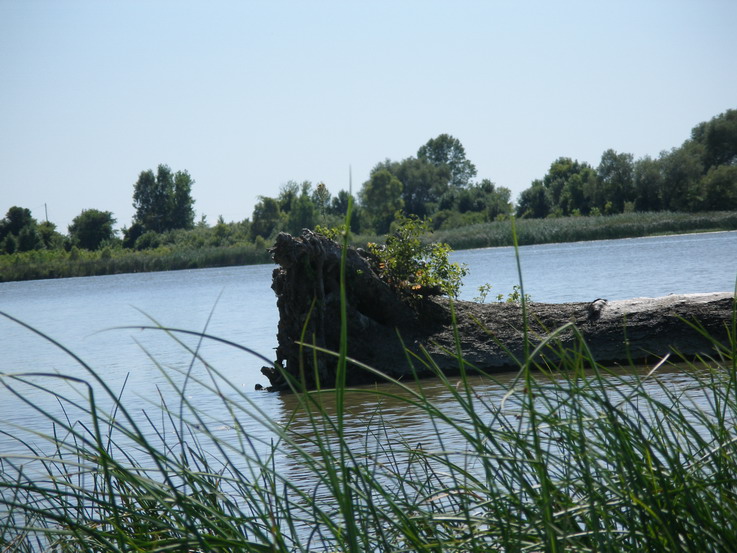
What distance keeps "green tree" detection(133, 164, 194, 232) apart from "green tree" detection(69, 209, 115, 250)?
20.5 ft

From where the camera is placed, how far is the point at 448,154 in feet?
341

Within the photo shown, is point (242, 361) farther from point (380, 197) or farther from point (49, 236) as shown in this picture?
point (49, 236)

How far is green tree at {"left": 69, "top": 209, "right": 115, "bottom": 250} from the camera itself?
80.4 metres

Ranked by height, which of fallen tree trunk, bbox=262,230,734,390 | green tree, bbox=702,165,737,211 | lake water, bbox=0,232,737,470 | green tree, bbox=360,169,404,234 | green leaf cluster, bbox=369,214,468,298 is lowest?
lake water, bbox=0,232,737,470

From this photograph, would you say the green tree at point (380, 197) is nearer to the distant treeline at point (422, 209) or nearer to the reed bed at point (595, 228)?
the distant treeline at point (422, 209)

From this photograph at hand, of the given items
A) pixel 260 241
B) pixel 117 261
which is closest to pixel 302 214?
pixel 260 241

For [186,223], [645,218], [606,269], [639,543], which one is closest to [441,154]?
[186,223]

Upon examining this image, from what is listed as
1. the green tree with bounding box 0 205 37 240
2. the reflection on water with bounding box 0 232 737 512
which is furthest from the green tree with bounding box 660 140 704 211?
the green tree with bounding box 0 205 37 240

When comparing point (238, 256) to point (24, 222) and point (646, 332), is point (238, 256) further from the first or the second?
point (646, 332)

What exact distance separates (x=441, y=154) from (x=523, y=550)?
104164mm

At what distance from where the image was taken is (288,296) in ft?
29.8

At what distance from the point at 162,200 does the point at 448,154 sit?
115 feet

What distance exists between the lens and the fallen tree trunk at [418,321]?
823 cm

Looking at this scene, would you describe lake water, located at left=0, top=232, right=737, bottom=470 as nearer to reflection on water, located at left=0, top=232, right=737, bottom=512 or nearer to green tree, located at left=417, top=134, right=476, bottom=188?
reflection on water, located at left=0, top=232, right=737, bottom=512
